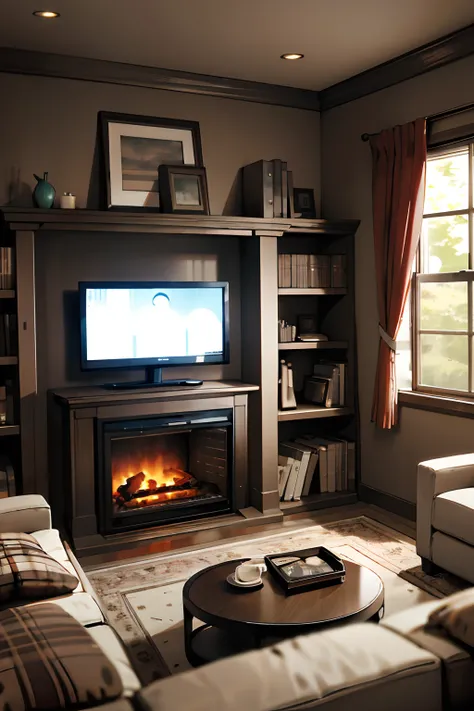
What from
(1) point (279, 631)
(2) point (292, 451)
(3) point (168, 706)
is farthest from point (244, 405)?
(3) point (168, 706)

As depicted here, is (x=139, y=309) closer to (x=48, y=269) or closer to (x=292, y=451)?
(x=48, y=269)

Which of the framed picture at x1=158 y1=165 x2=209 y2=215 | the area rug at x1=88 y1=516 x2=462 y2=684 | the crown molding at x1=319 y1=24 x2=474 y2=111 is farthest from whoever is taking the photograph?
the framed picture at x1=158 y1=165 x2=209 y2=215

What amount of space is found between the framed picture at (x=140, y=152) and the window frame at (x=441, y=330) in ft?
4.95

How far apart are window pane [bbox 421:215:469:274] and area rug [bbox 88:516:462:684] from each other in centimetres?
160

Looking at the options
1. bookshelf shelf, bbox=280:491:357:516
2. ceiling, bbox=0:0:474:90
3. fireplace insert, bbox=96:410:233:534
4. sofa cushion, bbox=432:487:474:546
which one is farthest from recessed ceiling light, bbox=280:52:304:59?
bookshelf shelf, bbox=280:491:357:516

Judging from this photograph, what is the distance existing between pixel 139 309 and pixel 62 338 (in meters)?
0.49

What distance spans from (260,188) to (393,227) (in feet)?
2.84

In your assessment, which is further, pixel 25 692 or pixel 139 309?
pixel 139 309

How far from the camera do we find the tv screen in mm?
4102

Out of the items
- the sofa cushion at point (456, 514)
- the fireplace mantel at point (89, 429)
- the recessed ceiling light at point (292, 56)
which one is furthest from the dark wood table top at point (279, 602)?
the recessed ceiling light at point (292, 56)

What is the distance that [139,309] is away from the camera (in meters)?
4.21

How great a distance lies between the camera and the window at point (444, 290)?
4.04 metres

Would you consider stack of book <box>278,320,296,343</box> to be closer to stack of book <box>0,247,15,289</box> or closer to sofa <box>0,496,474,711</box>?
stack of book <box>0,247,15,289</box>

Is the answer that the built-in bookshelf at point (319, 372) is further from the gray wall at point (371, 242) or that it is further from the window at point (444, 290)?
the window at point (444, 290)
